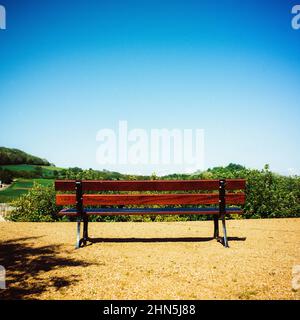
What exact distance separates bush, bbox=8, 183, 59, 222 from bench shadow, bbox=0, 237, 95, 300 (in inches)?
130

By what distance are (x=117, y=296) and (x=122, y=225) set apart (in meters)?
→ 4.70

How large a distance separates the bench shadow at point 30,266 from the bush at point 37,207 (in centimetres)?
331

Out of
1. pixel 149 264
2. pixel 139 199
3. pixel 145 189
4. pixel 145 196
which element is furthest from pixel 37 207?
pixel 149 264

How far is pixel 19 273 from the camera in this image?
13.9 ft

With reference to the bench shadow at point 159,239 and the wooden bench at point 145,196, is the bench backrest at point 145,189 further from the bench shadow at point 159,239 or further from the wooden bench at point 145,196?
the bench shadow at point 159,239

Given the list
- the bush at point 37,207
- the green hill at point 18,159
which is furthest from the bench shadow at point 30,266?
the green hill at point 18,159

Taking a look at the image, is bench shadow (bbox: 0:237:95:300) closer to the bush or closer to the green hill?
the bush

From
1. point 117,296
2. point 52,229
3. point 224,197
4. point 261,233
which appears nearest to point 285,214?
point 261,233

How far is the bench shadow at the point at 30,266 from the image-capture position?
368 cm

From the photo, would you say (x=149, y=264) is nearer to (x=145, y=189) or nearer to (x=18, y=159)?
(x=145, y=189)

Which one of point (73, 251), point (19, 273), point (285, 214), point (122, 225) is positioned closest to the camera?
point (19, 273)

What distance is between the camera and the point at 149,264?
461 centimetres
